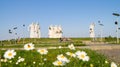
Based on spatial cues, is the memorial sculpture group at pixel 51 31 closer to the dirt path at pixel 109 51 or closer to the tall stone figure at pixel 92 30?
the tall stone figure at pixel 92 30

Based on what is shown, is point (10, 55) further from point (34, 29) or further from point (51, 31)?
point (51, 31)

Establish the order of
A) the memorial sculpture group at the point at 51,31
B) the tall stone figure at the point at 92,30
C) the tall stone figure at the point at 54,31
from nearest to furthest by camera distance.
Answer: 1. the tall stone figure at the point at 92,30
2. the memorial sculpture group at the point at 51,31
3. the tall stone figure at the point at 54,31

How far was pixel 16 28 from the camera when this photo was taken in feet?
230

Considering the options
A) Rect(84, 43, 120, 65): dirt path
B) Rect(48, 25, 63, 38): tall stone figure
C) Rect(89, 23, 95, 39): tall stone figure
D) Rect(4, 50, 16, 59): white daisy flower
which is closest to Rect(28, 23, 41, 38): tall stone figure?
Rect(89, 23, 95, 39): tall stone figure

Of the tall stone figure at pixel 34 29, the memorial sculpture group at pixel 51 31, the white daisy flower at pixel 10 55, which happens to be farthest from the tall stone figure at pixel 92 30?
the white daisy flower at pixel 10 55

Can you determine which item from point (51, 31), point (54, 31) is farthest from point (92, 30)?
point (51, 31)

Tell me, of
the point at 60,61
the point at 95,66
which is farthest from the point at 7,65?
the point at 60,61

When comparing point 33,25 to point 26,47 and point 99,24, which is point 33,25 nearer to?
point 99,24

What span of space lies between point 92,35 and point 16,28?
2517cm

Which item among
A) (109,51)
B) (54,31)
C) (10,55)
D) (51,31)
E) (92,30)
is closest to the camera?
(10,55)

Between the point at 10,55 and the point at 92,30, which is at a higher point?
the point at 92,30

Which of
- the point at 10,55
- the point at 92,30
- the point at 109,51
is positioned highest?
the point at 92,30

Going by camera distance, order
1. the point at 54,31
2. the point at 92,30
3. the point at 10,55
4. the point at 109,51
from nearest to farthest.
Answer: the point at 10,55, the point at 109,51, the point at 92,30, the point at 54,31

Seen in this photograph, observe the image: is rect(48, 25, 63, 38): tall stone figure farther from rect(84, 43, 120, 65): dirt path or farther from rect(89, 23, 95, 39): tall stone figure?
rect(84, 43, 120, 65): dirt path
